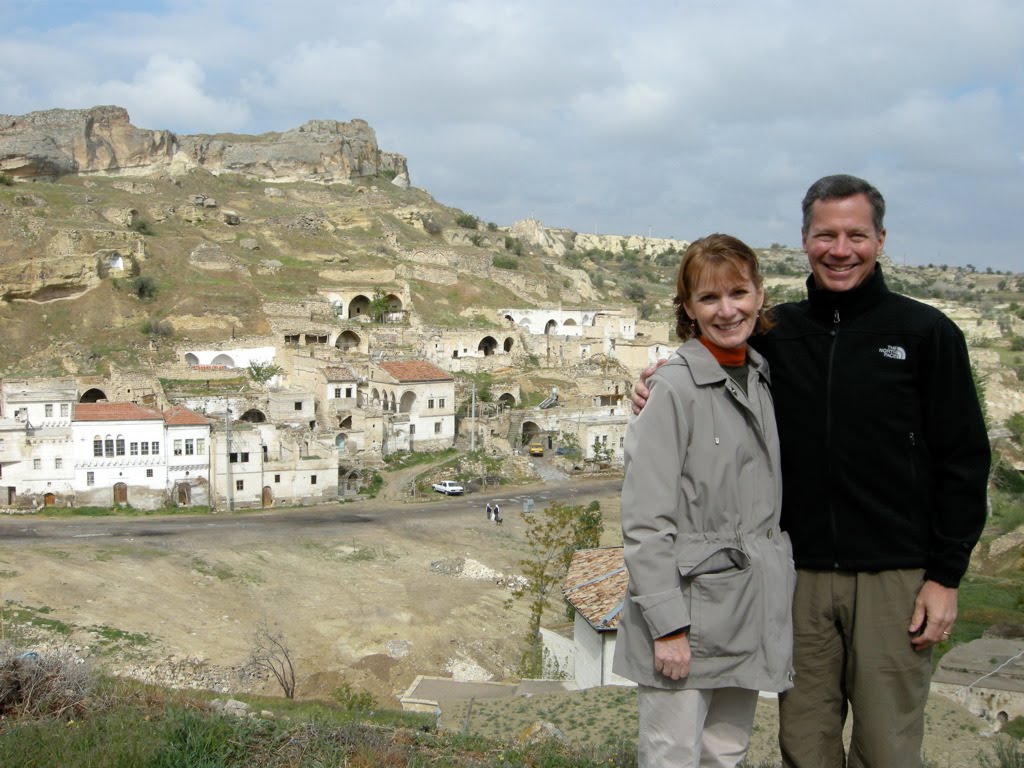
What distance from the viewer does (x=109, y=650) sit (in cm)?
1694

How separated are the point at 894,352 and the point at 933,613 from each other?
3.59 feet

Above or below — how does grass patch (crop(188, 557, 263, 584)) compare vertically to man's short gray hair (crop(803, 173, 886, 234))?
below

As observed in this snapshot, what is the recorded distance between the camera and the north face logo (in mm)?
3510

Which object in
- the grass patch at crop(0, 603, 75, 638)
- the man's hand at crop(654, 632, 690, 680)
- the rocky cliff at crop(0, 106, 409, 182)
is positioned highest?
the rocky cliff at crop(0, 106, 409, 182)

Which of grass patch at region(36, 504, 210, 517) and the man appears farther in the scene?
grass patch at region(36, 504, 210, 517)

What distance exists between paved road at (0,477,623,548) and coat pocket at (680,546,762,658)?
24228mm

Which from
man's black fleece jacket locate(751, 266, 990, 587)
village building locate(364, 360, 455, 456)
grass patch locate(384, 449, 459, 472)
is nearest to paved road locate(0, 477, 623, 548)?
grass patch locate(384, 449, 459, 472)

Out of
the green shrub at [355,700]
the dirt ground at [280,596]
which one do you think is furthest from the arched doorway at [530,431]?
the green shrub at [355,700]

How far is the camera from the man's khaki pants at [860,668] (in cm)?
355

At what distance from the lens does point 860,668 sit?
3.58 m

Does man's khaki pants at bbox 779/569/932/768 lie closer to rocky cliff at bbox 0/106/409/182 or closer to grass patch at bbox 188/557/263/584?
grass patch at bbox 188/557/263/584

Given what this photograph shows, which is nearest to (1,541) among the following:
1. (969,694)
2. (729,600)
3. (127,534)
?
(127,534)

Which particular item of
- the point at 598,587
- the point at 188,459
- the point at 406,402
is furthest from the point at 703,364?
the point at 406,402

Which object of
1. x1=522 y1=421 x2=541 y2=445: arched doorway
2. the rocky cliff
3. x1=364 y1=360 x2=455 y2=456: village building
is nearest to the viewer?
x1=364 y1=360 x2=455 y2=456: village building
